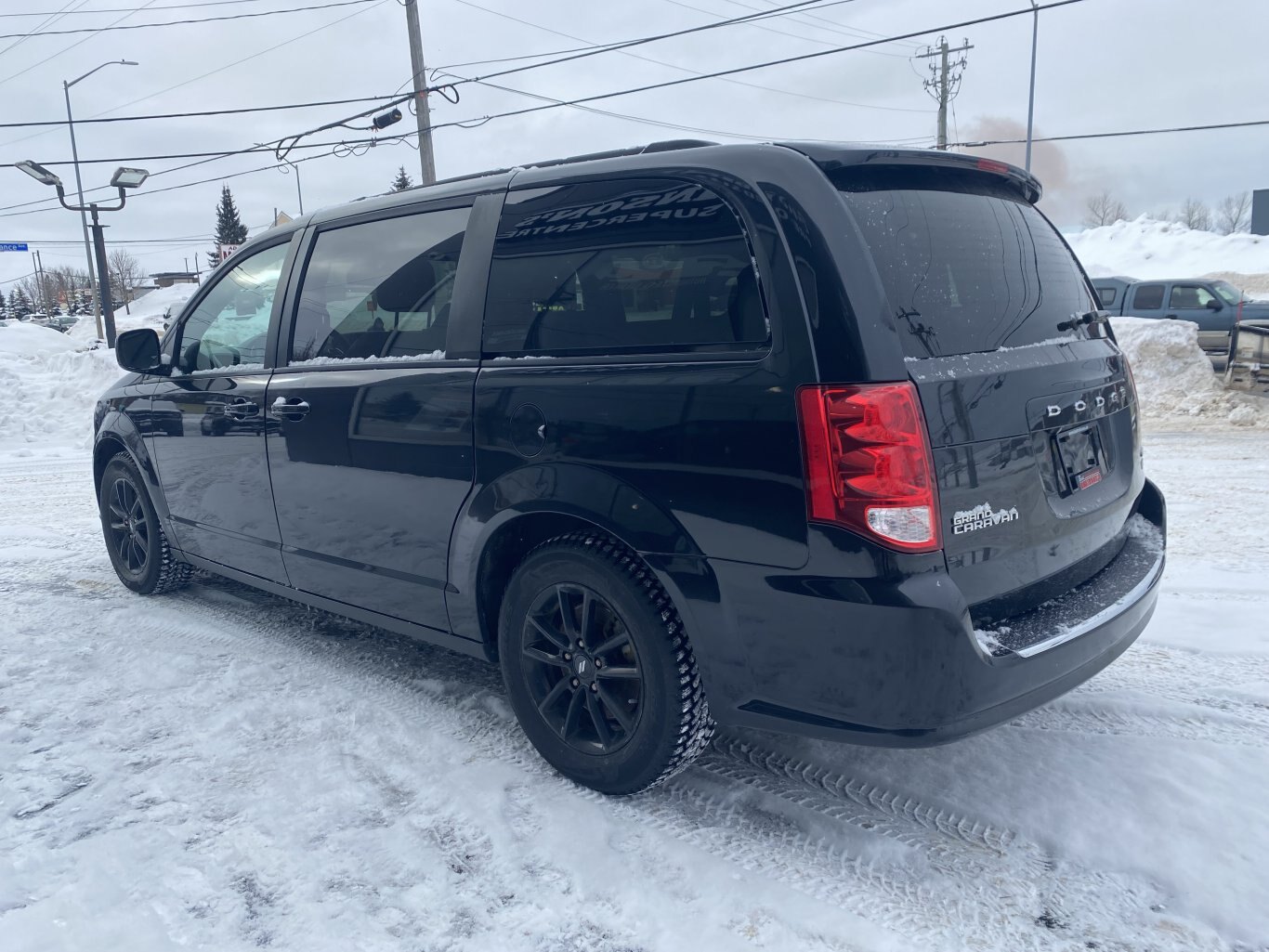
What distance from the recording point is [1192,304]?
18062 millimetres

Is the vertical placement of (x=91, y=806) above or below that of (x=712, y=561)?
below

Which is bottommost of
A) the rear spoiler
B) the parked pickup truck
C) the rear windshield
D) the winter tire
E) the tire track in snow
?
the tire track in snow

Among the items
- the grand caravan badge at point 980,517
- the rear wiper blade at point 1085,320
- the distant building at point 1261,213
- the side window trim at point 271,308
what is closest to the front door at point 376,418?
the side window trim at point 271,308

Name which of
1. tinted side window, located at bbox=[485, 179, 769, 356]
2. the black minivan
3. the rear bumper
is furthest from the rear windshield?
the rear bumper

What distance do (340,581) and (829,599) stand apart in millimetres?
2217

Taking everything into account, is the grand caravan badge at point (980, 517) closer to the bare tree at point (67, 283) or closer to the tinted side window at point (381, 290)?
the tinted side window at point (381, 290)

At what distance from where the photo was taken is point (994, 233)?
2.78m

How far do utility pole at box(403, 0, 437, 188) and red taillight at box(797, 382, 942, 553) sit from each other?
58.3ft

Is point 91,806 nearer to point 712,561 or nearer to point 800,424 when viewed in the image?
point 712,561

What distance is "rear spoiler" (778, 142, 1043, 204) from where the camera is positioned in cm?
251

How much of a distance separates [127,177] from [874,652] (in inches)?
960

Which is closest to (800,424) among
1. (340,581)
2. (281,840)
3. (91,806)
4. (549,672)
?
(549,672)

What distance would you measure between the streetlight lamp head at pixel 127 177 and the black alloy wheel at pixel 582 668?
23.1 metres

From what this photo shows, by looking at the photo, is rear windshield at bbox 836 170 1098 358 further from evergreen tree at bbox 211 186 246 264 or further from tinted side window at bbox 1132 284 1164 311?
evergreen tree at bbox 211 186 246 264
